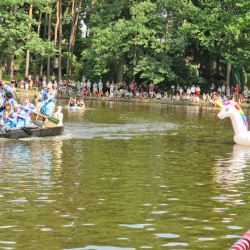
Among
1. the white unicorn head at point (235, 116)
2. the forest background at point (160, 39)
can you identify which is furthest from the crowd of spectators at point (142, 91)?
the white unicorn head at point (235, 116)

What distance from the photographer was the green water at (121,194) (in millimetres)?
7531

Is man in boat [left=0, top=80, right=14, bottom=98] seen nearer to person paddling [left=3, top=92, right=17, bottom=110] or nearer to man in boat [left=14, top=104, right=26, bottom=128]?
person paddling [left=3, top=92, right=17, bottom=110]

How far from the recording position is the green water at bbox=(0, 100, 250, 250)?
24.7 feet

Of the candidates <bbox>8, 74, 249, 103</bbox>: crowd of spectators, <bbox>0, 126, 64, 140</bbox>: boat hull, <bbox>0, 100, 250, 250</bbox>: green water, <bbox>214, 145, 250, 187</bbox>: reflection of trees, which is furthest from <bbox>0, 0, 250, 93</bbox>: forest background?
<bbox>0, 100, 250, 250</bbox>: green water

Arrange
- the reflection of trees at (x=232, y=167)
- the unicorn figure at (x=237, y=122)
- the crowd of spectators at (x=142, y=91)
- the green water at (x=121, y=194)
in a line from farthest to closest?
the crowd of spectators at (x=142, y=91), the unicorn figure at (x=237, y=122), the reflection of trees at (x=232, y=167), the green water at (x=121, y=194)

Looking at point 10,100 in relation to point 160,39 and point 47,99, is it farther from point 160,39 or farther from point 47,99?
point 160,39

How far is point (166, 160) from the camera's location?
15.1m

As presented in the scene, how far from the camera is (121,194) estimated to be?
10.3 metres

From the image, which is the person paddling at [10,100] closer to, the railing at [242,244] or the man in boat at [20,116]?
the man in boat at [20,116]

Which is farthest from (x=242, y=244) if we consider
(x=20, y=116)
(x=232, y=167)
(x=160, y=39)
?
(x=160, y=39)

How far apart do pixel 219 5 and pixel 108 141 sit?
130ft

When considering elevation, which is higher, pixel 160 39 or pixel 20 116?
pixel 160 39

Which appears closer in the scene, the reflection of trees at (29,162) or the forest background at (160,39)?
the reflection of trees at (29,162)

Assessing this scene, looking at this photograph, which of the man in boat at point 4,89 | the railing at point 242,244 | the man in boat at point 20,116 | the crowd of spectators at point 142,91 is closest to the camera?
the railing at point 242,244
